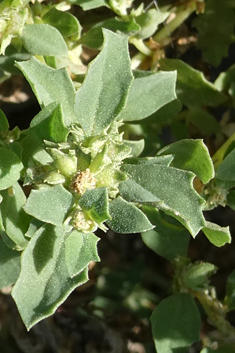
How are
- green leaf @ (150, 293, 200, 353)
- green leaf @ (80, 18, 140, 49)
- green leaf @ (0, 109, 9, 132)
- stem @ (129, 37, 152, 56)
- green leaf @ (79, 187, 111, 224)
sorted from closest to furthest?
green leaf @ (79, 187, 111, 224) → green leaf @ (0, 109, 9, 132) → green leaf @ (80, 18, 140, 49) → green leaf @ (150, 293, 200, 353) → stem @ (129, 37, 152, 56)

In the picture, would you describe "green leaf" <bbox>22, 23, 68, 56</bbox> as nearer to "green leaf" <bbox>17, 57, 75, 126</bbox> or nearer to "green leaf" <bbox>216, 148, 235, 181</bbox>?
"green leaf" <bbox>17, 57, 75, 126</bbox>

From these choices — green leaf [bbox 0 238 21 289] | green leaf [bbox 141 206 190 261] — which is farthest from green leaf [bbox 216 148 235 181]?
green leaf [bbox 0 238 21 289]

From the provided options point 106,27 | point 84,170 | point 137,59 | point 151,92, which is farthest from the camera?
point 137,59

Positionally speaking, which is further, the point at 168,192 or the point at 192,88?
the point at 192,88

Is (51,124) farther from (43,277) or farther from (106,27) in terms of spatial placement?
(106,27)

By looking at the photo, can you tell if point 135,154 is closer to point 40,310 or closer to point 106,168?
point 106,168

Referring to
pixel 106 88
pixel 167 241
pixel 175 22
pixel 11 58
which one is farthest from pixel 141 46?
pixel 167 241

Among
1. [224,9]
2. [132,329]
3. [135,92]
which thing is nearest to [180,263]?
[132,329]
